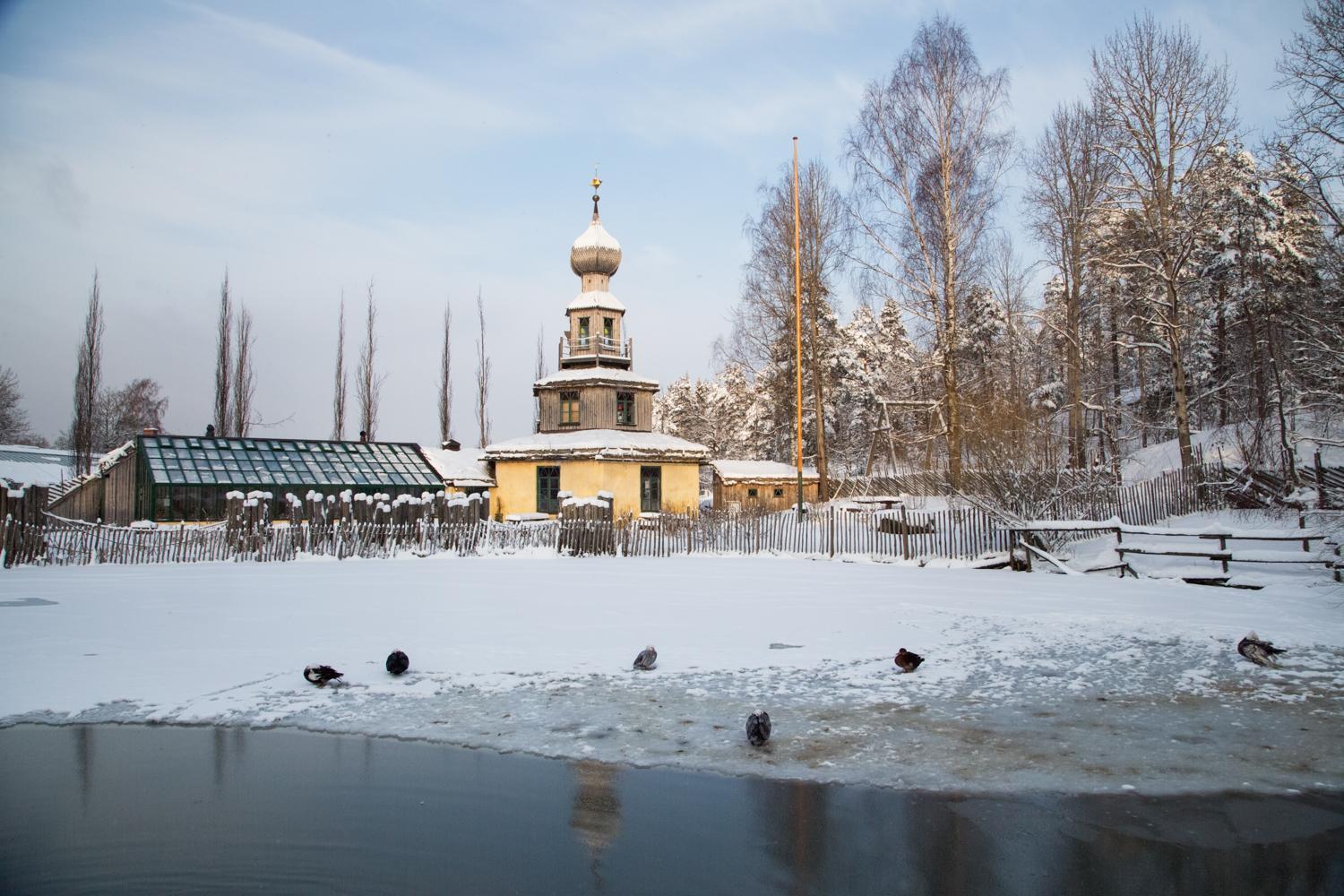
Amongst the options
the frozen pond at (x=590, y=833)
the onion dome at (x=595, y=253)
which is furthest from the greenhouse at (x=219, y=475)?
the frozen pond at (x=590, y=833)

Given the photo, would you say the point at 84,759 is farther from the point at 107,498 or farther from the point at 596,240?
the point at 596,240

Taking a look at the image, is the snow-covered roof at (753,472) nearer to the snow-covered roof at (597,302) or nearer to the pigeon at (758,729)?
the snow-covered roof at (597,302)

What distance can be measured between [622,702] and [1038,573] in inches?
468

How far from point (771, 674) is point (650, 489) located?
87.0ft

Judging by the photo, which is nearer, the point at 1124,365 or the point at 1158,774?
the point at 1158,774

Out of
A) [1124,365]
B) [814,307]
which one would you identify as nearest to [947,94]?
[814,307]

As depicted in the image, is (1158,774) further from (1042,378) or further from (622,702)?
(1042,378)

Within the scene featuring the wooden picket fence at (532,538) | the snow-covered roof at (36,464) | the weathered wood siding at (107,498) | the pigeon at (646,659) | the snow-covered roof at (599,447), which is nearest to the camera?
the pigeon at (646,659)

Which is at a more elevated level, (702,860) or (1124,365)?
(1124,365)

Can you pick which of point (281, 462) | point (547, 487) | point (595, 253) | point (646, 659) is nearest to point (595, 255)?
point (595, 253)

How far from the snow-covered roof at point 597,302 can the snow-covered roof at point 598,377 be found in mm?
2944

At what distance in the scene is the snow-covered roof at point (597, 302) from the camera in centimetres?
3797

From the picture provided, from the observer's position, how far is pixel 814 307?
3500cm

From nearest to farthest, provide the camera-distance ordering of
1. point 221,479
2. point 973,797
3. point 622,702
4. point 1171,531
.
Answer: point 973,797 → point 622,702 → point 1171,531 → point 221,479
